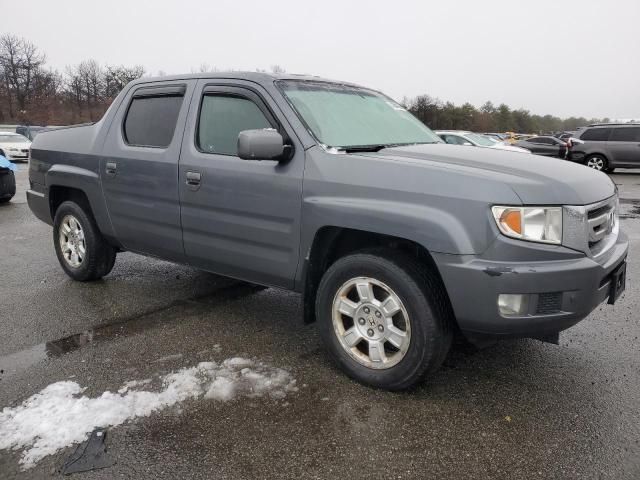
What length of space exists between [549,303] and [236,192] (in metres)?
2.01

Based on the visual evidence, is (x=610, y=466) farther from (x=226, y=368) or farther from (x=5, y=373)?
(x=5, y=373)

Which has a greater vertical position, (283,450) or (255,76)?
(255,76)

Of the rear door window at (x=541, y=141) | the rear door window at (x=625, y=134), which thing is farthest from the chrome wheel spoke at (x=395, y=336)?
the rear door window at (x=541, y=141)

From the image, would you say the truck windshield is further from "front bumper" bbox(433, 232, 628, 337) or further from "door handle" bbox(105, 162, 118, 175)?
"door handle" bbox(105, 162, 118, 175)

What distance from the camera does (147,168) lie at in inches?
162

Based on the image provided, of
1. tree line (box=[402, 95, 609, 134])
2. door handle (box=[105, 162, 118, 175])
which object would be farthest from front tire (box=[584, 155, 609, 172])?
tree line (box=[402, 95, 609, 134])

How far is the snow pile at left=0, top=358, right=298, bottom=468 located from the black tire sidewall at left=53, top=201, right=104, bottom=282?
1998 millimetres

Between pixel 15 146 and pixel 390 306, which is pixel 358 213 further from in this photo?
pixel 15 146

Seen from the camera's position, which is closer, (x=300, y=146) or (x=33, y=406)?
(x=33, y=406)

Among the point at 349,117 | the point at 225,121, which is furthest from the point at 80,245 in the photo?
the point at 349,117

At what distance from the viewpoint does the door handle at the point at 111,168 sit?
4.39 metres

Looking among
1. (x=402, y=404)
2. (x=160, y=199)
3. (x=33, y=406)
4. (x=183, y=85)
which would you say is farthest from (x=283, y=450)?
(x=183, y=85)

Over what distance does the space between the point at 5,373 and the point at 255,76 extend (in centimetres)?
250

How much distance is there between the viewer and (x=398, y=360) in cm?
300
